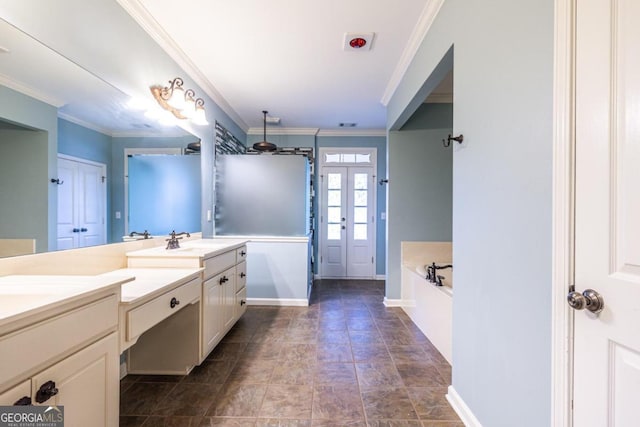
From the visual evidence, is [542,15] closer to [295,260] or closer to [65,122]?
[65,122]

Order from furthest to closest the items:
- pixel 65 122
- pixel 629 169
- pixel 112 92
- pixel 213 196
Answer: pixel 213 196 < pixel 112 92 < pixel 65 122 < pixel 629 169

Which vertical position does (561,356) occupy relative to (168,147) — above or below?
below

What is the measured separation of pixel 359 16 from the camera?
1.98 m

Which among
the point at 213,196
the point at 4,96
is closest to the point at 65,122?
the point at 4,96

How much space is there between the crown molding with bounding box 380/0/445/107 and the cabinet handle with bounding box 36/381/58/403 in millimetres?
2603

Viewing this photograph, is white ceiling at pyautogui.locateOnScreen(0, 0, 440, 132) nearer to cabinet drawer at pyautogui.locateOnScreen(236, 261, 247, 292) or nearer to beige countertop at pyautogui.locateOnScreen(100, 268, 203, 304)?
beige countertop at pyautogui.locateOnScreen(100, 268, 203, 304)

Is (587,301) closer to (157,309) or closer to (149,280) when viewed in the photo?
(157,309)

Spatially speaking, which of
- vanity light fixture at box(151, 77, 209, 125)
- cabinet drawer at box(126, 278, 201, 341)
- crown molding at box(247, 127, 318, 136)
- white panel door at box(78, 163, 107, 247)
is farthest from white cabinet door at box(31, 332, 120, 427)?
crown molding at box(247, 127, 318, 136)

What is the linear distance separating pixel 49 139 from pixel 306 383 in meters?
2.00

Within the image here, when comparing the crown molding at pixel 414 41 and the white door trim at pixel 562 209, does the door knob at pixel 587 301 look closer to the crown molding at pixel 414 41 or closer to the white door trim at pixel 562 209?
the white door trim at pixel 562 209

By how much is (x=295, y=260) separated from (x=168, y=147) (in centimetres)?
187

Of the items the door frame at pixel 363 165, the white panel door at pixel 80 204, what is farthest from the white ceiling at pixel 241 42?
the door frame at pixel 363 165


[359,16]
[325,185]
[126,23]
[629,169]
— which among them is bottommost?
[629,169]

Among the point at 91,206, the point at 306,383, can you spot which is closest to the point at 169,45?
→ the point at 91,206
